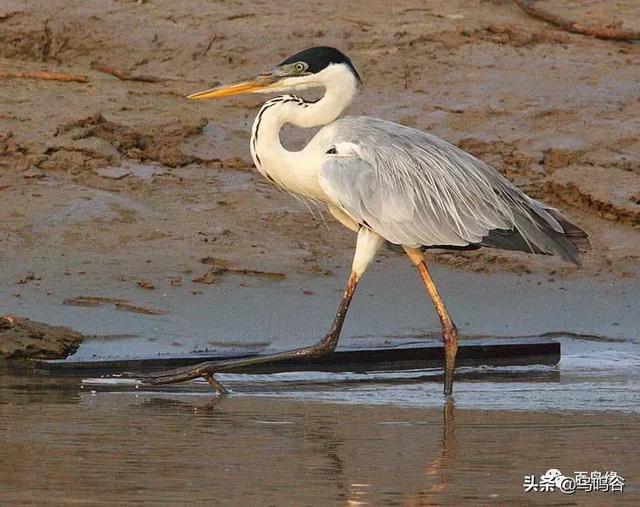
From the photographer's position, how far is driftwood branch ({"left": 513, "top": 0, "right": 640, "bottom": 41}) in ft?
43.8

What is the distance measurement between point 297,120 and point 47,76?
13.3 ft

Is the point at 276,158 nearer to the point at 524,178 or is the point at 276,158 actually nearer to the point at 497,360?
the point at 497,360

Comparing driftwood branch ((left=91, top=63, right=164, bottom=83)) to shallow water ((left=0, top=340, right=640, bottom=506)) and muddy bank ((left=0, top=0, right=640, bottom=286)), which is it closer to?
muddy bank ((left=0, top=0, right=640, bottom=286))

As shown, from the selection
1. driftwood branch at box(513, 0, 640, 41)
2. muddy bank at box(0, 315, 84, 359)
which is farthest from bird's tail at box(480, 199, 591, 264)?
driftwood branch at box(513, 0, 640, 41)

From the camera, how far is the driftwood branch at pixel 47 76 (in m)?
12.0

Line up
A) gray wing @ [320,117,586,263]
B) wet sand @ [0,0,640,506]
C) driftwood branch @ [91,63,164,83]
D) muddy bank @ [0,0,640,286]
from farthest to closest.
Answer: driftwood branch @ [91,63,164,83], muddy bank @ [0,0,640,286], gray wing @ [320,117,586,263], wet sand @ [0,0,640,506]

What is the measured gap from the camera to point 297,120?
855 centimetres

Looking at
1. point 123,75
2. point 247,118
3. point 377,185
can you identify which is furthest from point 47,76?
point 377,185

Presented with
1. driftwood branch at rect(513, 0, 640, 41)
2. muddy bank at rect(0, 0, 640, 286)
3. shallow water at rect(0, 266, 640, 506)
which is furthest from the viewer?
driftwood branch at rect(513, 0, 640, 41)

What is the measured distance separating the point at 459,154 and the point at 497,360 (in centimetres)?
112

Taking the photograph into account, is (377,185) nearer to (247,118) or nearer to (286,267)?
(286,267)

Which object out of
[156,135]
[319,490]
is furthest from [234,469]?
[156,135]

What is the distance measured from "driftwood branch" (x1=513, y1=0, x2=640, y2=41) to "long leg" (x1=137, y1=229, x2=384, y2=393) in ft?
17.5

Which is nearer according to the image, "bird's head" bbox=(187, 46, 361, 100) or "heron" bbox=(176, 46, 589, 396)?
"heron" bbox=(176, 46, 589, 396)
